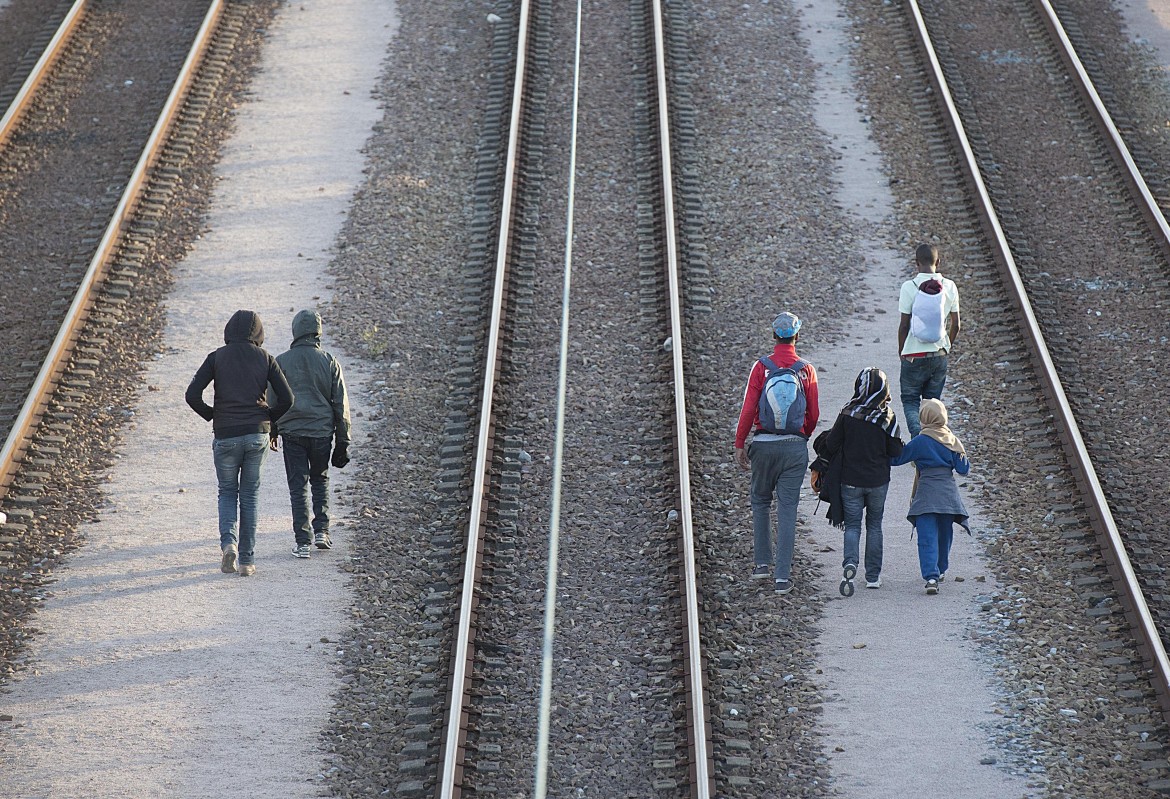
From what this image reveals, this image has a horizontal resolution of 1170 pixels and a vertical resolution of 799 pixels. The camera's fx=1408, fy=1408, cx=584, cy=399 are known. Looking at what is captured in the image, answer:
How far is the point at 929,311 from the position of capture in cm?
1030

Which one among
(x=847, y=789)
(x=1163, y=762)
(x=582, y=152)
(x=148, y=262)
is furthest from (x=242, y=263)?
(x=1163, y=762)

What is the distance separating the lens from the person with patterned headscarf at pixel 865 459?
29.5 ft

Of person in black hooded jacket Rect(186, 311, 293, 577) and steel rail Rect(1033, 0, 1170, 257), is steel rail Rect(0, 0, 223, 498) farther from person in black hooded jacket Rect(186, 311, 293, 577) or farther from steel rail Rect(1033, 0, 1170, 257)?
steel rail Rect(1033, 0, 1170, 257)

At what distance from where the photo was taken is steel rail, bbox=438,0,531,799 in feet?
25.0

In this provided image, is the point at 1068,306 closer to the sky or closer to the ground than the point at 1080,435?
closer to the ground

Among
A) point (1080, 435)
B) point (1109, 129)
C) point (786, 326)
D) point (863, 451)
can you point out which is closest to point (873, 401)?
point (863, 451)

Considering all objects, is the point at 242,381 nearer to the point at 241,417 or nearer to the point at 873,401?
the point at 241,417

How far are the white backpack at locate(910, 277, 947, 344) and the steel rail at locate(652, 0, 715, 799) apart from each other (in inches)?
71.9

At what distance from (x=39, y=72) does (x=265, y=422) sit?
9169mm

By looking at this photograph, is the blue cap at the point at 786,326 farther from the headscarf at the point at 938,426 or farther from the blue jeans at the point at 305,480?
the blue jeans at the point at 305,480

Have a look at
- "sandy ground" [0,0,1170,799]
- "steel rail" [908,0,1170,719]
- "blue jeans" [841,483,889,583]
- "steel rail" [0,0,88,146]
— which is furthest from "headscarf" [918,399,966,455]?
"steel rail" [0,0,88,146]

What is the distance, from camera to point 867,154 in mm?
15305

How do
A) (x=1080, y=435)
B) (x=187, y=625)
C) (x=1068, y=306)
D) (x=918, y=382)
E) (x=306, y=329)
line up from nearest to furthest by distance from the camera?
(x=187, y=625)
(x=306, y=329)
(x=1080, y=435)
(x=918, y=382)
(x=1068, y=306)

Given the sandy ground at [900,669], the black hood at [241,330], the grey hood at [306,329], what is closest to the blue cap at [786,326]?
the sandy ground at [900,669]
